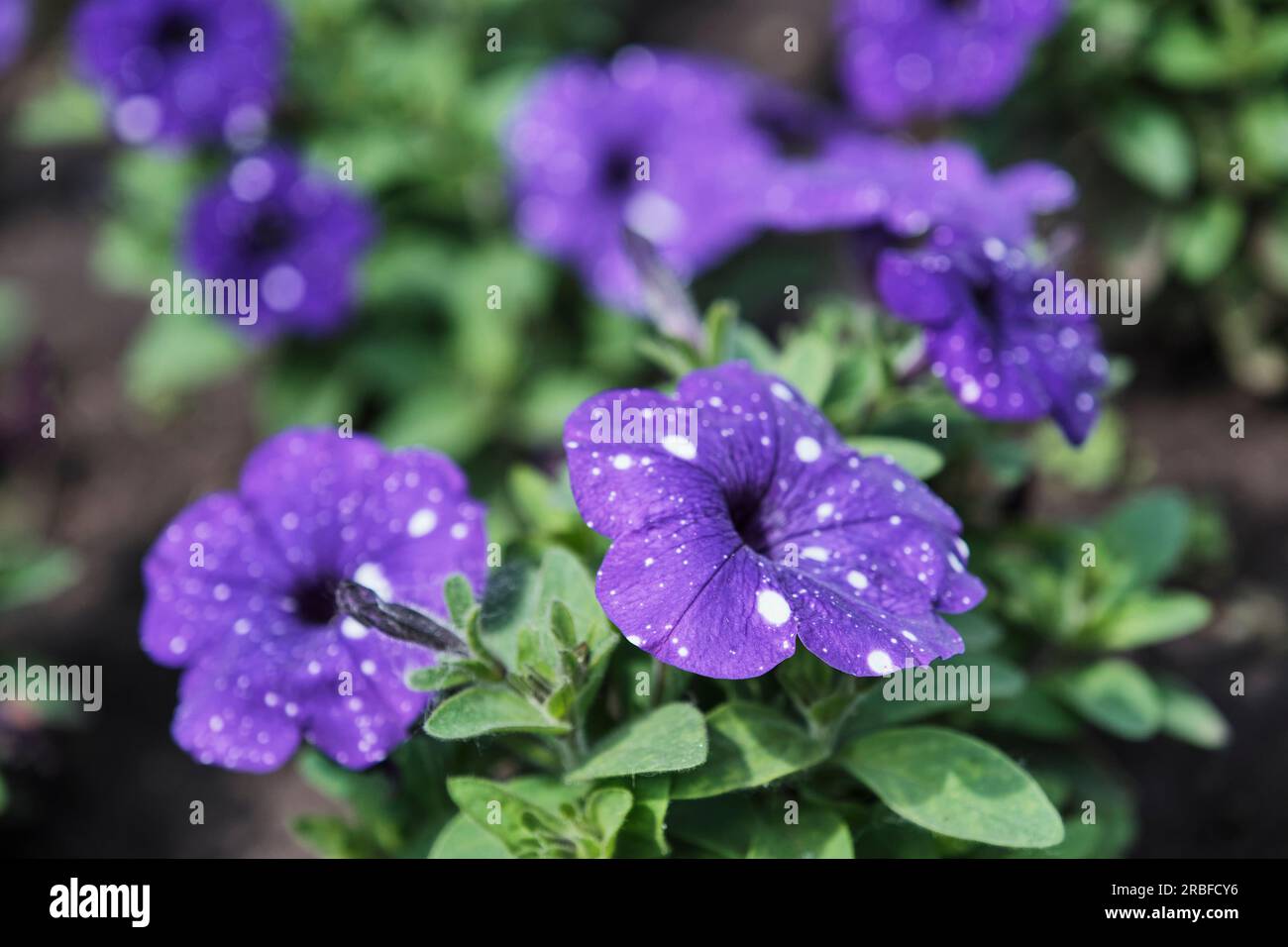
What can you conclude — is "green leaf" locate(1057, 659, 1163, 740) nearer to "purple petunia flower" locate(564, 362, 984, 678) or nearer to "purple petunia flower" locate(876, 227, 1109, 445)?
"purple petunia flower" locate(876, 227, 1109, 445)

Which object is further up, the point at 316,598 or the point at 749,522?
the point at 749,522

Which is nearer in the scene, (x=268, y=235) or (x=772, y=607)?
(x=772, y=607)

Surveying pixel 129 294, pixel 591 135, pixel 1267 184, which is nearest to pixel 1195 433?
pixel 1267 184

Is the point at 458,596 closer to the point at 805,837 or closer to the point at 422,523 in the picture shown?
the point at 422,523

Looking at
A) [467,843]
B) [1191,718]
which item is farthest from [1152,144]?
[467,843]

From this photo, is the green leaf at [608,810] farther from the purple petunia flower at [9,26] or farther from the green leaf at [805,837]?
the purple petunia flower at [9,26]

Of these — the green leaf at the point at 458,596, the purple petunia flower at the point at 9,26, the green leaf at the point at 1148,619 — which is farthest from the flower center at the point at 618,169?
the purple petunia flower at the point at 9,26
